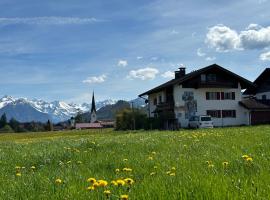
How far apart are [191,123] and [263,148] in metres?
48.6

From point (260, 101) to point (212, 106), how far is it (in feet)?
27.5

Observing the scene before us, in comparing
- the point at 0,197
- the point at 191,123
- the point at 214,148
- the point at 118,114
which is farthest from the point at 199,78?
the point at 0,197

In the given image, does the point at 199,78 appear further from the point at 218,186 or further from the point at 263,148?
the point at 218,186

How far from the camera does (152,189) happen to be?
4.56 metres

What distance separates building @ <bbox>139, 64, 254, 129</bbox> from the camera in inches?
2480

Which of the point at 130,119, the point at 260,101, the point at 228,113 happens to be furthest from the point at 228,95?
the point at 130,119

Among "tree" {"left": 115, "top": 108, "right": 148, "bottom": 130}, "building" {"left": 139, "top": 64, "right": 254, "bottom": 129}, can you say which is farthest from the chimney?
"tree" {"left": 115, "top": 108, "right": 148, "bottom": 130}

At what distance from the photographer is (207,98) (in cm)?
6500

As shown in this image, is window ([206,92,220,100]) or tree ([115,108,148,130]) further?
tree ([115,108,148,130])

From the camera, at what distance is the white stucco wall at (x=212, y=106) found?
63156mm

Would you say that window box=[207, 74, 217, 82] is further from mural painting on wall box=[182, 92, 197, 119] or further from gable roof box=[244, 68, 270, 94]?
gable roof box=[244, 68, 270, 94]

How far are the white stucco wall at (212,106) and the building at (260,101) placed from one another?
1120 millimetres

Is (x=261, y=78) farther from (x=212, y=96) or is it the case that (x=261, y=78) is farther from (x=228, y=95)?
(x=212, y=96)

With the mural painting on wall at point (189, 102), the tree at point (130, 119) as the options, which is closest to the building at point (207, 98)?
the mural painting on wall at point (189, 102)
